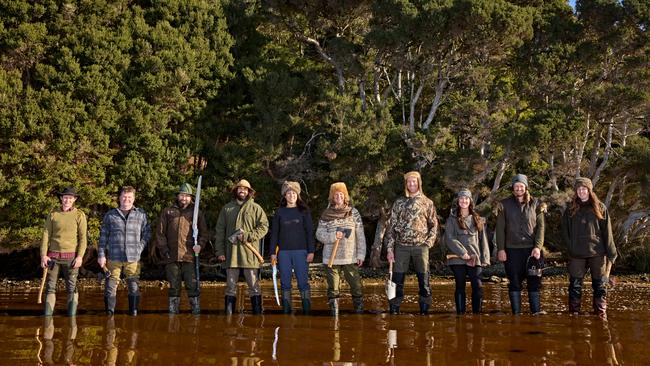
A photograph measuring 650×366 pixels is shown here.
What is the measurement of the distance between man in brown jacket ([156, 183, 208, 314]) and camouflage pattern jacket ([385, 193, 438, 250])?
254 centimetres

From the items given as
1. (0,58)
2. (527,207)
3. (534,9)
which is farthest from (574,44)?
(0,58)

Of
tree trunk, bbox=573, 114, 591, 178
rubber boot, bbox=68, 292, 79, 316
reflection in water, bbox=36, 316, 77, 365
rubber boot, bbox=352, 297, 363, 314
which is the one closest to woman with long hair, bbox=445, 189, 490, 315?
A: rubber boot, bbox=352, 297, 363, 314

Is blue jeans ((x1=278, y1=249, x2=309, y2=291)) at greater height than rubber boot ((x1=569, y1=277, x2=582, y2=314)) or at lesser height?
greater

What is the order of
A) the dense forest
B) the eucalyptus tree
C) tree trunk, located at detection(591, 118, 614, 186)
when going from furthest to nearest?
tree trunk, located at detection(591, 118, 614, 186), the dense forest, the eucalyptus tree

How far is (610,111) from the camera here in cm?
2078

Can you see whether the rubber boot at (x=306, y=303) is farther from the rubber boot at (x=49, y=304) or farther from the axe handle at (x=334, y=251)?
the rubber boot at (x=49, y=304)

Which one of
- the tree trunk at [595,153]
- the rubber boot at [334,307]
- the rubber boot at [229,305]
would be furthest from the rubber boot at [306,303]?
the tree trunk at [595,153]

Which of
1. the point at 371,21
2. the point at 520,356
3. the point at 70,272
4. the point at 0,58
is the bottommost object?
the point at 520,356

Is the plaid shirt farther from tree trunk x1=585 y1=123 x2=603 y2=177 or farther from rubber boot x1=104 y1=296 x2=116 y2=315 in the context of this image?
tree trunk x1=585 y1=123 x2=603 y2=177

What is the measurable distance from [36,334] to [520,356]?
458cm

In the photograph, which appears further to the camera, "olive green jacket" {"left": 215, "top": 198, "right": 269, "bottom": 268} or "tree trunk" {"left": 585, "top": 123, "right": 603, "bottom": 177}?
"tree trunk" {"left": 585, "top": 123, "right": 603, "bottom": 177}

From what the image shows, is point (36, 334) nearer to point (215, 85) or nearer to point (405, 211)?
point (405, 211)

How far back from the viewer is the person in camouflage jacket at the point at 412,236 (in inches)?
353

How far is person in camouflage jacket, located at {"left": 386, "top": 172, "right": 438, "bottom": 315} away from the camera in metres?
8.98
